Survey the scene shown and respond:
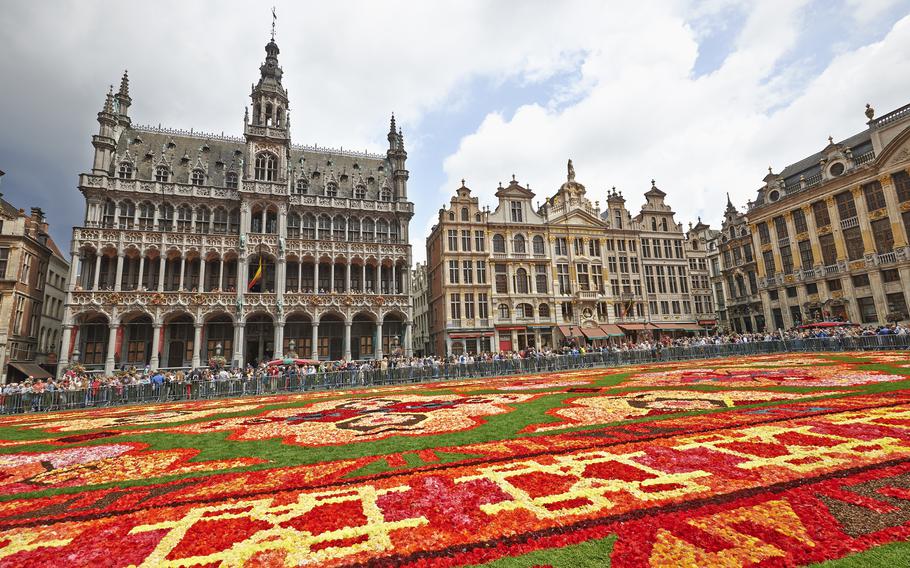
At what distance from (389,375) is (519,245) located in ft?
77.9

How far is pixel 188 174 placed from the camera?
123 ft

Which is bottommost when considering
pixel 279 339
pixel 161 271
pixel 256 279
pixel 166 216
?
pixel 279 339

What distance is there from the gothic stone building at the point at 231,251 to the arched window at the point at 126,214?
3.8 inches

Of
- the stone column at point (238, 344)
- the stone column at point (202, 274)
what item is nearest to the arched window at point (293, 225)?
the stone column at point (202, 274)

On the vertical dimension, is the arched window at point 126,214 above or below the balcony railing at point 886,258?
above

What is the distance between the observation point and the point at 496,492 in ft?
13.7

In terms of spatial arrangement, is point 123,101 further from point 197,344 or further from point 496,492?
point 496,492

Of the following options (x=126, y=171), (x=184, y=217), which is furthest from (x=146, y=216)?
(x=126, y=171)

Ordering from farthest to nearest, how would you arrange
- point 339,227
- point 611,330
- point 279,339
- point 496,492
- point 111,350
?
point 611,330 → point 339,227 → point 279,339 → point 111,350 → point 496,492

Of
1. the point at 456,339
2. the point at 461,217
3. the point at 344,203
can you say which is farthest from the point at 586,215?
the point at 344,203

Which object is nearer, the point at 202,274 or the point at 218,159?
the point at 202,274

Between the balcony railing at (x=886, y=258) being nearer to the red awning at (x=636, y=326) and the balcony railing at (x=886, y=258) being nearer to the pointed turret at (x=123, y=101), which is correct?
the red awning at (x=636, y=326)

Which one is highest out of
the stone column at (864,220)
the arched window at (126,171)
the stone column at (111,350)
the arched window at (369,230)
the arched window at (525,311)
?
the arched window at (126,171)

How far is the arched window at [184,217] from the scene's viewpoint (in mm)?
35463
